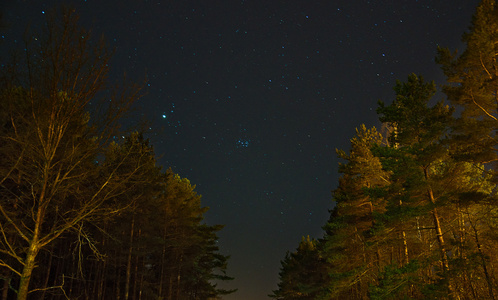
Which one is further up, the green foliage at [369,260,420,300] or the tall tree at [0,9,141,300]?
the tall tree at [0,9,141,300]

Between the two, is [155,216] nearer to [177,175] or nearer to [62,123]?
[177,175]

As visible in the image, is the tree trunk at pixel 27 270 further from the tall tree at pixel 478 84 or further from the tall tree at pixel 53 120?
the tall tree at pixel 478 84

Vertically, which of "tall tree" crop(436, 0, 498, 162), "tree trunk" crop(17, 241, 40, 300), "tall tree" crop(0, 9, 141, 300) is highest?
"tall tree" crop(436, 0, 498, 162)

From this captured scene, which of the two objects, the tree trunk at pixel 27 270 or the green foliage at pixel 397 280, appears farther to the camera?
the green foliage at pixel 397 280

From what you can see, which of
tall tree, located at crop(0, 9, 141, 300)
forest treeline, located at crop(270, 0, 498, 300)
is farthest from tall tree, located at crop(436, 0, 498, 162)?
tall tree, located at crop(0, 9, 141, 300)

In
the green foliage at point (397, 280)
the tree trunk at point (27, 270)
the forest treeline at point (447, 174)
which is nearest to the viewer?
the tree trunk at point (27, 270)

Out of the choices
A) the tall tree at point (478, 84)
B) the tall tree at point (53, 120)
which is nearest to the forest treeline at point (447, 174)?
the tall tree at point (478, 84)

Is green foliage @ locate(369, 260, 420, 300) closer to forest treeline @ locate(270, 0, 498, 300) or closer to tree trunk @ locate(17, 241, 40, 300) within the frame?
forest treeline @ locate(270, 0, 498, 300)

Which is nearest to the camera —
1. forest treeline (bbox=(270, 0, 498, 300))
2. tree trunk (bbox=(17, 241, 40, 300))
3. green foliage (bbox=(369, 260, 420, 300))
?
tree trunk (bbox=(17, 241, 40, 300))

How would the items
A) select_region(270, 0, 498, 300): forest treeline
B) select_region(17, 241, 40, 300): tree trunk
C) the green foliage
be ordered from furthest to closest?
the green foliage < select_region(270, 0, 498, 300): forest treeline < select_region(17, 241, 40, 300): tree trunk

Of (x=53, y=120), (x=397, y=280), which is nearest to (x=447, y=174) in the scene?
(x=397, y=280)

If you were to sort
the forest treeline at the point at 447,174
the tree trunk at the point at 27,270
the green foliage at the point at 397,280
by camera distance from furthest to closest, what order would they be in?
the green foliage at the point at 397,280
the forest treeline at the point at 447,174
the tree trunk at the point at 27,270

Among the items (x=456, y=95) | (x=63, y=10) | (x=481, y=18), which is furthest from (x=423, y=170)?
(x=63, y=10)

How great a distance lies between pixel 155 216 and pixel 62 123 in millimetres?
19390
